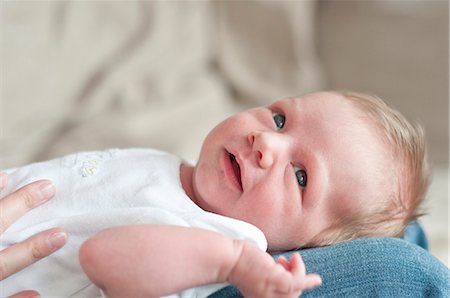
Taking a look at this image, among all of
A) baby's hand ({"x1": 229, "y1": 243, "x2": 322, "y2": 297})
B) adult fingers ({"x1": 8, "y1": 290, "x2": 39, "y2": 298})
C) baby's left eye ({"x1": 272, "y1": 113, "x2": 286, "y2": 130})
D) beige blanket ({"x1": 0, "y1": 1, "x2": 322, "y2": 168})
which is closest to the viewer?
baby's hand ({"x1": 229, "y1": 243, "x2": 322, "y2": 297})

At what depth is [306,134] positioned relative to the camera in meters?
1.08

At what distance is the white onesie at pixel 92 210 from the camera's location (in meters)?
0.94

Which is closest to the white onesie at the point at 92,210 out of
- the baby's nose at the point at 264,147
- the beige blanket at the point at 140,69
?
the baby's nose at the point at 264,147

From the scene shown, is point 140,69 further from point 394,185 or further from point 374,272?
point 374,272

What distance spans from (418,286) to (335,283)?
12 cm

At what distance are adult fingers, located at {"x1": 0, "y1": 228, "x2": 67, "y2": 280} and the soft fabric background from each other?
89cm

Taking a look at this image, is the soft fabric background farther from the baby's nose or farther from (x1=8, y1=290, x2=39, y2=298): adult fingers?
(x1=8, y1=290, x2=39, y2=298): adult fingers

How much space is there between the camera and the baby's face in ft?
3.37

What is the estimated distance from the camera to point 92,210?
1.00 meters

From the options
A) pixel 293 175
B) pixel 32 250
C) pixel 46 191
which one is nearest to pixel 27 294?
pixel 32 250

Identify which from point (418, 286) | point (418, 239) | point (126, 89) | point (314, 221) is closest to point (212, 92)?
point (126, 89)

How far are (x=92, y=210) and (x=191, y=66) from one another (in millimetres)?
1326

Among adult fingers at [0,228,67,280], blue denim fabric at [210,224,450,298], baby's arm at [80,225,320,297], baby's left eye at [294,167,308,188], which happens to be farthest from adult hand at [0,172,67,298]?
baby's left eye at [294,167,308,188]

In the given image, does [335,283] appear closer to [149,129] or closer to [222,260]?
[222,260]
